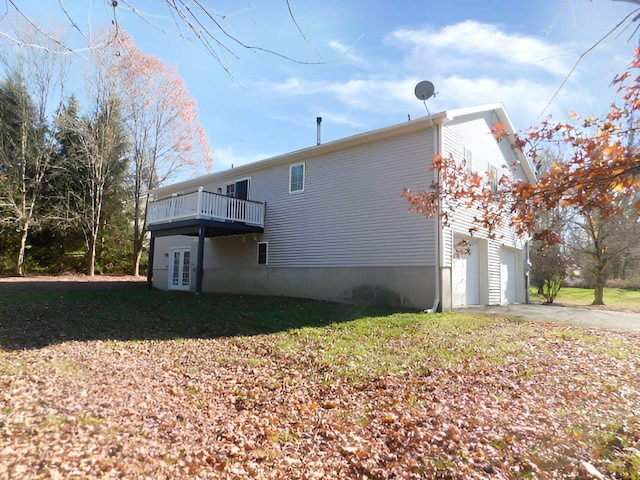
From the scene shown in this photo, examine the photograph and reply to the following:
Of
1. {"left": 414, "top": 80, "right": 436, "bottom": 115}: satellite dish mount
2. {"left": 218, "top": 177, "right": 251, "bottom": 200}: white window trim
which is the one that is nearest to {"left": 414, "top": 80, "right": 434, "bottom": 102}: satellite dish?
{"left": 414, "top": 80, "right": 436, "bottom": 115}: satellite dish mount

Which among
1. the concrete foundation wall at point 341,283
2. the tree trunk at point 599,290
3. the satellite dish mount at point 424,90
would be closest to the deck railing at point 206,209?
the concrete foundation wall at point 341,283

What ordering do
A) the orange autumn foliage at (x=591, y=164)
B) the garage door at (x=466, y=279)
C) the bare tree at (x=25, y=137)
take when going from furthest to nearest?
the bare tree at (x=25, y=137)
the garage door at (x=466, y=279)
the orange autumn foliage at (x=591, y=164)

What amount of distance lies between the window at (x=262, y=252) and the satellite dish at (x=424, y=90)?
789 cm

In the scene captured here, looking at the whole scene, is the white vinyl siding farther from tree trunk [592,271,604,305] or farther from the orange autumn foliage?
tree trunk [592,271,604,305]

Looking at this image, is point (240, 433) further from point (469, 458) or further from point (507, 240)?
point (507, 240)

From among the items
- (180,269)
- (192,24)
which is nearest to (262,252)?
(180,269)

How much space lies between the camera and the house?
11.3m

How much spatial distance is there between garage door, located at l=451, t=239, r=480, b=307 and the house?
0.12ft

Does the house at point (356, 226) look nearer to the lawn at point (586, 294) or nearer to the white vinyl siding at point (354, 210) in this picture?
the white vinyl siding at point (354, 210)

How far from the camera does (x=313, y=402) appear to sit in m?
4.46

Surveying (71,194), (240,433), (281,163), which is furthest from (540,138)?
(71,194)

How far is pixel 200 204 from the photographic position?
13797mm

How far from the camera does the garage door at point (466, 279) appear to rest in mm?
12165

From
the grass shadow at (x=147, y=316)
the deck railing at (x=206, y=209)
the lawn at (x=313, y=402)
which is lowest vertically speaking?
the lawn at (x=313, y=402)
